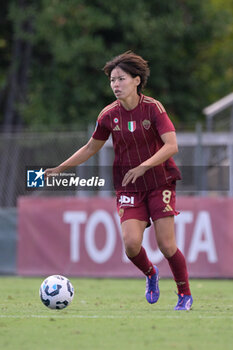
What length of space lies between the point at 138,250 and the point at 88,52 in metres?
15.6

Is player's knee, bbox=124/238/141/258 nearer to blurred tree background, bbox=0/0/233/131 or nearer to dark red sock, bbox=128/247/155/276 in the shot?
dark red sock, bbox=128/247/155/276

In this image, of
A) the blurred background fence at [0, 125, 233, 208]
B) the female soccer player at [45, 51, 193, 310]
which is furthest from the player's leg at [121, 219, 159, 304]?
the blurred background fence at [0, 125, 233, 208]

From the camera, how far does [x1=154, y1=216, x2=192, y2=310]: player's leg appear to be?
7445 mm

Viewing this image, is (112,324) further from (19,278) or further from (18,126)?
(18,126)

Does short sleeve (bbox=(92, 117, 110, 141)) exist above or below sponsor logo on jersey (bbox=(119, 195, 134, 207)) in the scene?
above

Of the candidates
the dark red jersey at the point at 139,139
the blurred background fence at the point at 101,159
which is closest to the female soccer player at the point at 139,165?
the dark red jersey at the point at 139,139

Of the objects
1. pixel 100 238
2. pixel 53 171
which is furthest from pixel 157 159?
pixel 100 238

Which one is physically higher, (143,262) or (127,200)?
(127,200)

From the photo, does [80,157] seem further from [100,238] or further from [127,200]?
[100,238]

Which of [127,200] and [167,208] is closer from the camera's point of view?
[167,208]

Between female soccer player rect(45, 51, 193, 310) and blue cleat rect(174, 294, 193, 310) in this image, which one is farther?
blue cleat rect(174, 294, 193, 310)

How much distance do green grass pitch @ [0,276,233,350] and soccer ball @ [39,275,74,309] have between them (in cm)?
9

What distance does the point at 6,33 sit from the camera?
89.6 ft

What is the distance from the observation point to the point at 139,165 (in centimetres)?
737
